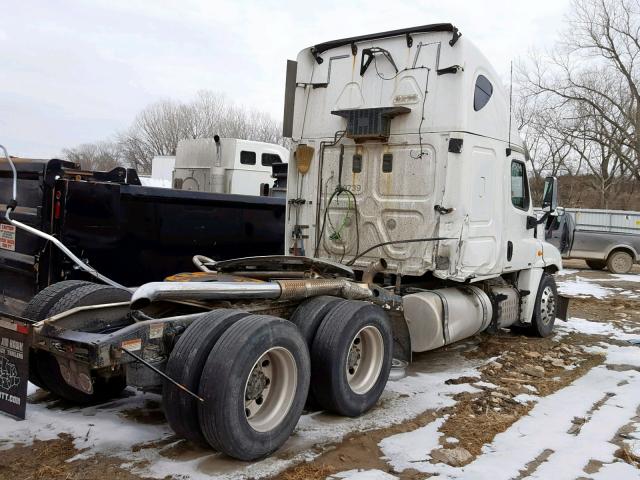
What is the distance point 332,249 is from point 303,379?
3.03 meters

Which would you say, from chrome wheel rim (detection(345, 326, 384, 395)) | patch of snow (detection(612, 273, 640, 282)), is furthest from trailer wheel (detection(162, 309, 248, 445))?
patch of snow (detection(612, 273, 640, 282))

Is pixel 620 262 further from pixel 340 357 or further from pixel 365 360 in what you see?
pixel 340 357

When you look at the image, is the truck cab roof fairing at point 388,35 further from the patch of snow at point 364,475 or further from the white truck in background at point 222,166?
the patch of snow at point 364,475

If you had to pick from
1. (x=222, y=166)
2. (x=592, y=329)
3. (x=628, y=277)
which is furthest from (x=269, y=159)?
(x=628, y=277)

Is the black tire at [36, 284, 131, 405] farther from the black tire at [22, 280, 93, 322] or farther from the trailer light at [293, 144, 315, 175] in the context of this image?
the trailer light at [293, 144, 315, 175]

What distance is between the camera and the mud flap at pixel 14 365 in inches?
154

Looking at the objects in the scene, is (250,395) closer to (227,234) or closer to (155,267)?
(155,267)

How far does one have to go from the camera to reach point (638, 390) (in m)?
6.09

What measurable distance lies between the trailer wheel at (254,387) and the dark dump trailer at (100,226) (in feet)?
8.98

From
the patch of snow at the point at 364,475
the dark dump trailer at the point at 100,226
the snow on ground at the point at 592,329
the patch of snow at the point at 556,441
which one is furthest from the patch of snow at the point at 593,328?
the patch of snow at the point at 364,475

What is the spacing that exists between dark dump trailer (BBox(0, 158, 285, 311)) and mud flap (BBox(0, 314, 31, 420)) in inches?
76.4

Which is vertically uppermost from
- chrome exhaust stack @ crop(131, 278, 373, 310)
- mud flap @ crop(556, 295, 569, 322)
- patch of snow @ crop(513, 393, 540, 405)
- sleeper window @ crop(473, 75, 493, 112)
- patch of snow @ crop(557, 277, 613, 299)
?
sleeper window @ crop(473, 75, 493, 112)

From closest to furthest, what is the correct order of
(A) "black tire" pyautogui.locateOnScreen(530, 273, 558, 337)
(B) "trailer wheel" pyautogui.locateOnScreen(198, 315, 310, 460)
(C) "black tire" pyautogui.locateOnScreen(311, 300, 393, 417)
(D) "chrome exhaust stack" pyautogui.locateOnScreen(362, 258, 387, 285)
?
(B) "trailer wheel" pyautogui.locateOnScreen(198, 315, 310, 460), (C) "black tire" pyautogui.locateOnScreen(311, 300, 393, 417), (D) "chrome exhaust stack" pyautogui.locateOnScreen(362, 258, 387, 285), (A) "black tire" pyautogui.locateOnScreen(530, 273, 558, 337)

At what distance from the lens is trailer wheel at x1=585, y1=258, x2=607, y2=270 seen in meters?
19.5
